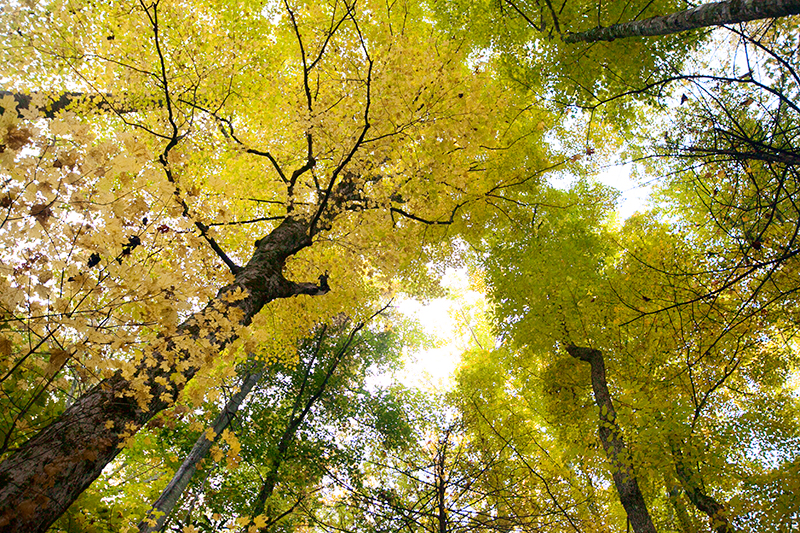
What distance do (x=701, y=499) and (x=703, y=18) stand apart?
6355 millimetres

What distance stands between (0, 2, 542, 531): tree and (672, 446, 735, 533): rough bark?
4.55m

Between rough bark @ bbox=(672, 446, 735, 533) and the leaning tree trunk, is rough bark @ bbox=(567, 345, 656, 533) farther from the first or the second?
the leaning tree trunk

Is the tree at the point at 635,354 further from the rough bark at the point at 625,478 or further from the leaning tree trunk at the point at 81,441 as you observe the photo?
the leaning tree trunk at the point at 81,441

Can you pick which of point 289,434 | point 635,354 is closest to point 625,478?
point 635,354

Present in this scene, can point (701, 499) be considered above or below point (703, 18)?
below

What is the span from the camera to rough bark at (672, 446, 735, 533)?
471cm

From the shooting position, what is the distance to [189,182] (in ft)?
12.4

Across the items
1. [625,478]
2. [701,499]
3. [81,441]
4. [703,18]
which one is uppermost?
[703,18]

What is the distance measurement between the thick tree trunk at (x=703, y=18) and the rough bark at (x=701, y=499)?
16.1 ft

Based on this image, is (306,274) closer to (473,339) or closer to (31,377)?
(31,377)

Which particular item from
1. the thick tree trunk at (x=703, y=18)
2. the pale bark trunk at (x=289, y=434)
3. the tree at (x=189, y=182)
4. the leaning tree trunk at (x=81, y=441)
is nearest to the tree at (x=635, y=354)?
the tree at (x=189, y=182)

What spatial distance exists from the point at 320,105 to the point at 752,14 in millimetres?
3731

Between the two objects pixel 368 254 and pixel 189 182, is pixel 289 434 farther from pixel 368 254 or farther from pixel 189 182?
pixel 189 182

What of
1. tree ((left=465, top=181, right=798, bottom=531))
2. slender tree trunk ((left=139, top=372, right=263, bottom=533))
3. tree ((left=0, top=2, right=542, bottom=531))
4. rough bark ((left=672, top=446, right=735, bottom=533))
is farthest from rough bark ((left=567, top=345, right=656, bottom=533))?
slender tree trunk ((left=139, top=372, right=263, bottom=533))
